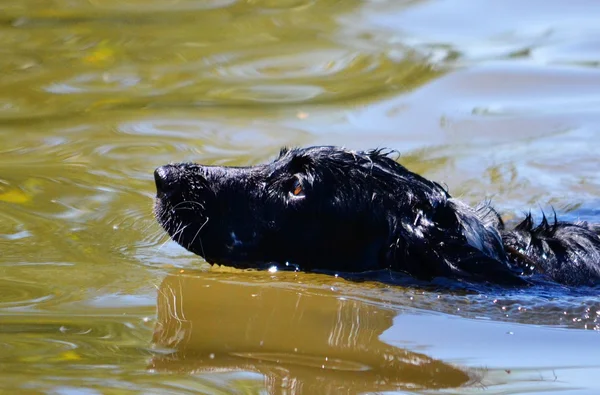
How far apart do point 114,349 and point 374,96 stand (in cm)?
652

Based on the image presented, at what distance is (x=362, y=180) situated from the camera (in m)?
6.79

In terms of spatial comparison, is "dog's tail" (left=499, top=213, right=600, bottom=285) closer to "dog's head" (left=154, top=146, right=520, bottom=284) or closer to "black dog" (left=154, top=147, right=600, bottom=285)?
"black dog" (left=154, top=147, right=600, bottom=285)

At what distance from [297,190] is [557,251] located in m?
1.69

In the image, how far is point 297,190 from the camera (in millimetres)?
6879

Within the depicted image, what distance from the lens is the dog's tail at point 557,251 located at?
22.5 feet

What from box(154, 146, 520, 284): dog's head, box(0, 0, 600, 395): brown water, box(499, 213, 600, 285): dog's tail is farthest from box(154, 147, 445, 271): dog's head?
box(499, 213, 600, 285): dog's tail

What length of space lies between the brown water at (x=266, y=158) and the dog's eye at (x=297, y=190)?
512 millimetres

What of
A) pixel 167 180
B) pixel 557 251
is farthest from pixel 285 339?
pixel 557 251

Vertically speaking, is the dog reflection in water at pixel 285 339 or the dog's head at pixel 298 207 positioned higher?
the dog's head at pixel 298 207

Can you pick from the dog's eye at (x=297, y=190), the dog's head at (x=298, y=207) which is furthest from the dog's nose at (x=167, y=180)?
the dog's eye at (x=297, y=190)

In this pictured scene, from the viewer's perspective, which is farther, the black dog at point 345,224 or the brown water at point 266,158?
the black dog at point 345,224

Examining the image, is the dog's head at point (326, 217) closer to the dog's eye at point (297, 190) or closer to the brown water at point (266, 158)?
the dog's eye at point (297, 190)

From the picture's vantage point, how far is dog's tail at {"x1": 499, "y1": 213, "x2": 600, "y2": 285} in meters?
6.85

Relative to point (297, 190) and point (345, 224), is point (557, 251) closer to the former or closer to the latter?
point (345, 224)
